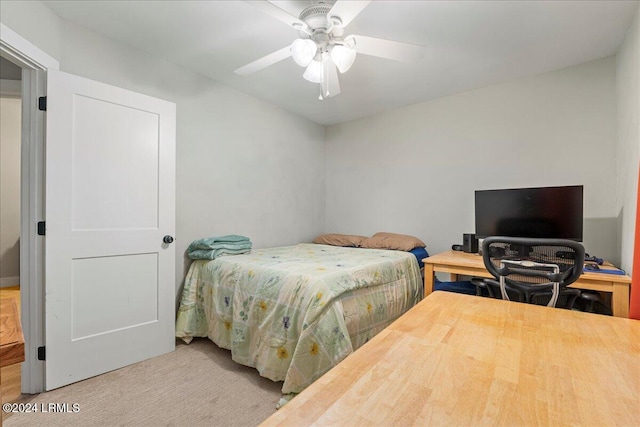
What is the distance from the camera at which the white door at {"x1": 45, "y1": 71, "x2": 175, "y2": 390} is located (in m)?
1.84

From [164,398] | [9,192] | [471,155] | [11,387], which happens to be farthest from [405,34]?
[9,192]

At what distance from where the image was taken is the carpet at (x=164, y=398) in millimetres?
1556

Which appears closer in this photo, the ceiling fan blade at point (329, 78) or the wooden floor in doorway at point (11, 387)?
the wooden floor in doorway at point (11, 387)

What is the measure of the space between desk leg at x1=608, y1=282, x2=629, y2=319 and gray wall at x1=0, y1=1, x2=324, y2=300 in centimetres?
291

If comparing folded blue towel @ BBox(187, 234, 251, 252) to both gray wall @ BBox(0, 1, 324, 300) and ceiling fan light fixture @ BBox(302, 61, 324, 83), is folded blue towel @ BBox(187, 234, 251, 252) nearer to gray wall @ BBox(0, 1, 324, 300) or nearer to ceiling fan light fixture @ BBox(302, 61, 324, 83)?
gray wall @ BBox(0, 1, 324, 300)

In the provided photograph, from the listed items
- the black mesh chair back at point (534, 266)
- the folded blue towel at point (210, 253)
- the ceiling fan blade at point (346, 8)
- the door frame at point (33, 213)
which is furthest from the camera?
the folded blue towel at point (210, 253)

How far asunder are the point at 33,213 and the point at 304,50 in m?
1.95

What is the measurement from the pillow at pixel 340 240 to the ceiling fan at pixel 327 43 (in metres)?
1.99

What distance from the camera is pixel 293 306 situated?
1.83 m

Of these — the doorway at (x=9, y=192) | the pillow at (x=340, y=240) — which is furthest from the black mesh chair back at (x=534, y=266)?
the doorway at (x=9, y=192)

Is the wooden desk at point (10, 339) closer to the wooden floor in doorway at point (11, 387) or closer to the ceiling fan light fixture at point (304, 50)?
the wooden floor in doorway at point (11, 387)

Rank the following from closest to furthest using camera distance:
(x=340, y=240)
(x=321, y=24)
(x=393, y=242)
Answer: (x=321, y=24), (x=393, y=242), (x=340, y=240)

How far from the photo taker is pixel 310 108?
3.58 m

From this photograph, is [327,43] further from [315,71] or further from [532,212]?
[532,212]
